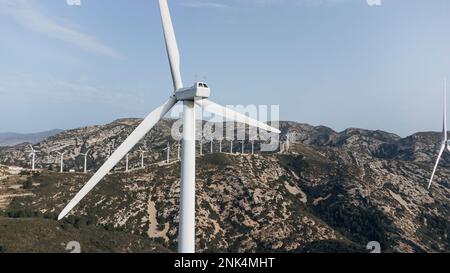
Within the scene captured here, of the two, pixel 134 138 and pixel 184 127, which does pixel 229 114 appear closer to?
pixel 184 127

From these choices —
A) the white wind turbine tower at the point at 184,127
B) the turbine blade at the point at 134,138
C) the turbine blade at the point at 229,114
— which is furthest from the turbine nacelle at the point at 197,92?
the turbine blade at the point at 134,138

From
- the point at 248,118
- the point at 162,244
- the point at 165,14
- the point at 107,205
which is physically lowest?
the point at 162,244

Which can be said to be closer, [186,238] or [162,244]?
[186,238]

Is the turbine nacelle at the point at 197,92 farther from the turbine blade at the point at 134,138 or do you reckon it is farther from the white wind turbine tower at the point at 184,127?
the turbine blade at the point at 134,138

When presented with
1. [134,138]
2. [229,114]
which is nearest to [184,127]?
[229,114]

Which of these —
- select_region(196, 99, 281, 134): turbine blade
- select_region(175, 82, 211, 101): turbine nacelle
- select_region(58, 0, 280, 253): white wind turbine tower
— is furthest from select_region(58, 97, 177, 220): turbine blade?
select_region(196, 99, 281, 134): turbine blade
